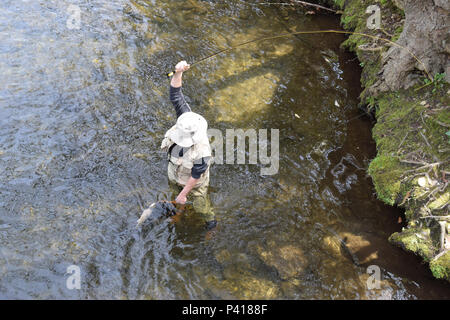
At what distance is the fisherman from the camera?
16.1 ft

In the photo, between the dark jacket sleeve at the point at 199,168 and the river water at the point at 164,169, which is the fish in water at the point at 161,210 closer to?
the river water at the point at 164,169

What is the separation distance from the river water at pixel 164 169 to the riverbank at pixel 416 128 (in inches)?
12.9

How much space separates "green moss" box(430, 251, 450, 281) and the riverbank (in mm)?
13

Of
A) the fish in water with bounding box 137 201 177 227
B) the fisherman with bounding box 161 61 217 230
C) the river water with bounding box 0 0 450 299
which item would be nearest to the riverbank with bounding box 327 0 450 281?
the river water with bounding box 0 0 450 299

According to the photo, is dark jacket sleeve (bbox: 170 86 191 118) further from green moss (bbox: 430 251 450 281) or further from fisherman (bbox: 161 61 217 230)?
green moss (bbox: 430 251 450 281)

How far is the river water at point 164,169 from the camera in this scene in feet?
17.6

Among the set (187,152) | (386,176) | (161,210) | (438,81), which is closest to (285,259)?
(161,210)

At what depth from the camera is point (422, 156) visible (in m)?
6.49

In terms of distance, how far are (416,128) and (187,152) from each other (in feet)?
14.7

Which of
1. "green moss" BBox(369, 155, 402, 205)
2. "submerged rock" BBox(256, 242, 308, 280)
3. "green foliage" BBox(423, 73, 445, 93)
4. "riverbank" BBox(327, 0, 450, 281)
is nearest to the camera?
"submerged rock" BBox(256, 242, 308, 280)

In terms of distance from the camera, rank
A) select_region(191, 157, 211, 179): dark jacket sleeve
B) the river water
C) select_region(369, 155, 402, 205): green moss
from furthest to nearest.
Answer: select_region(369, 155, 402, 205): green moss → the river water → select_region(191, 157, 211, 179): dark jacket sleeve
